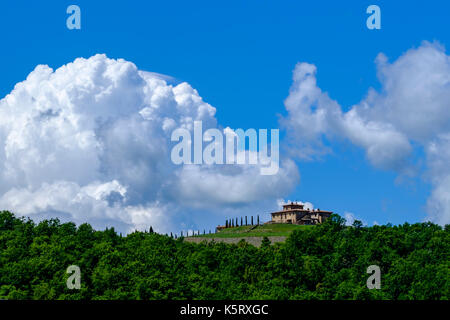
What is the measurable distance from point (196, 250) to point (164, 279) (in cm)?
2162

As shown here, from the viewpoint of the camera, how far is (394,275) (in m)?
90.4

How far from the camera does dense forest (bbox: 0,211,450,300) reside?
87312 mm

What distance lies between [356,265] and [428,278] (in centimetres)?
1345

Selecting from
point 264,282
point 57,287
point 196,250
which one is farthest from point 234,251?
point 57,287

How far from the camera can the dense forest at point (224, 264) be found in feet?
286

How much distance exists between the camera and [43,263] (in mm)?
93312

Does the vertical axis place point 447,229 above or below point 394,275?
above

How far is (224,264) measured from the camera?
10369cm

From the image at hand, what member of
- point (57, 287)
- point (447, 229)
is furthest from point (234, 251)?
point (447, 229)
